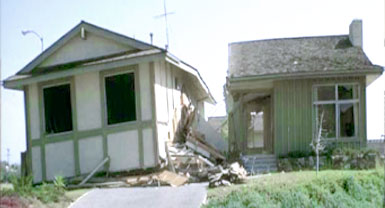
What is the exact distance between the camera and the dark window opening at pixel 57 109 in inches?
462

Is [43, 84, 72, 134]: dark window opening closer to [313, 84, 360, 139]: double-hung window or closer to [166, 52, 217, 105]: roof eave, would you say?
[166, 52, 217, 105]: roof eave

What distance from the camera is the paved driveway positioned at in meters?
7.98

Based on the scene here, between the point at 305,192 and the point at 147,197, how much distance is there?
2723mm

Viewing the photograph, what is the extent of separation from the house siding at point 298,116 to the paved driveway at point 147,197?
3.69 meters

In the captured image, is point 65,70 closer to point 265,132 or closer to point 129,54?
point 129,54

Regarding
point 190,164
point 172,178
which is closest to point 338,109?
point 190,164

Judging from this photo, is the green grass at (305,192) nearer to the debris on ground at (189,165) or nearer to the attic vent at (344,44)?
the debris on ground at (189,165)

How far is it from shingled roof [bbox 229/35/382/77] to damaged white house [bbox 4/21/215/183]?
1.66 m

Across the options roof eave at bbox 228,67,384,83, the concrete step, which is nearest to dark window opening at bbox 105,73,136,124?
roof eave at bbox 228,67,384,83

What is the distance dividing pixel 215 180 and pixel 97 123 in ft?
12.7

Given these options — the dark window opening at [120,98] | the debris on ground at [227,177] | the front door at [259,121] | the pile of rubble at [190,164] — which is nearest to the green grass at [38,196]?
the pile of rubble at [190,164]

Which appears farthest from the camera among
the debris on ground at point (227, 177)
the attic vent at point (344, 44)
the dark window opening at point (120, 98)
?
the attic vent at point (344, 44)

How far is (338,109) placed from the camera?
12117mm

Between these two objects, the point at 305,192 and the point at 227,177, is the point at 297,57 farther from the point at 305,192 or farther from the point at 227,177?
the point at 305,192
